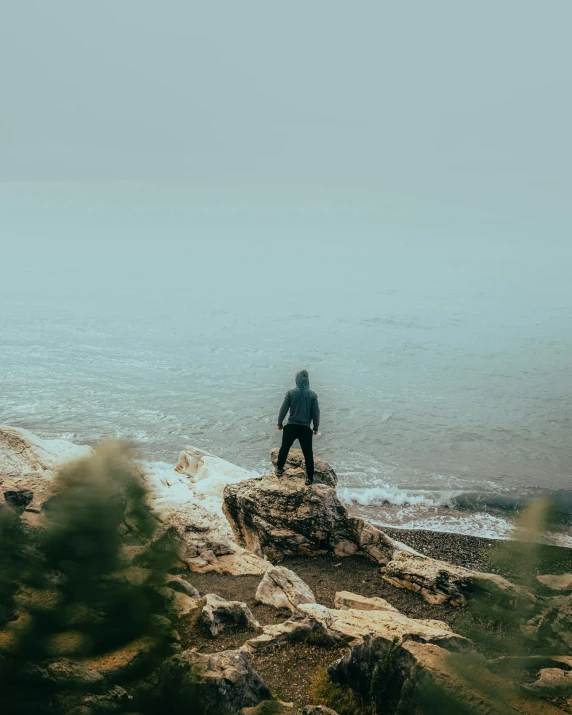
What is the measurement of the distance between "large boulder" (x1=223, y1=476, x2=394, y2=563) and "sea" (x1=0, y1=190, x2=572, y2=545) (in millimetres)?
3878

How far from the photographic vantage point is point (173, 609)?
3035 millimetres

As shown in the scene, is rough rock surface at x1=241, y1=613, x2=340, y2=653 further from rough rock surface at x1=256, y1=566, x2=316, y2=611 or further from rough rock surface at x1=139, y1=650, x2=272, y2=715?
rough rock surface at x1=139, y1=650, x2=272, y2=715

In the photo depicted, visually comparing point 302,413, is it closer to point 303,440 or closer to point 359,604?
point 303,440

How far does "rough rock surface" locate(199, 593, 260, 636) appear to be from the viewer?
748 cm

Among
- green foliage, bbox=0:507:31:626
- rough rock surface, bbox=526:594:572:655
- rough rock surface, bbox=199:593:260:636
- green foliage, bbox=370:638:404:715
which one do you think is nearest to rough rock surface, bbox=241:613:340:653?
rough rock surface, bbox=199:593:260:636

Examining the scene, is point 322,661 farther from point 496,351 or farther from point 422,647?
point 496,351

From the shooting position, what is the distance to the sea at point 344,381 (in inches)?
876

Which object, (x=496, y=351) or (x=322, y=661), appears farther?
(x=496, y=351)

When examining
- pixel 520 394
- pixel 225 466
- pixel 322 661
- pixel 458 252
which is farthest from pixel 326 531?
pixel 458 252

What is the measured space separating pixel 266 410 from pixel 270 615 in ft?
78.0

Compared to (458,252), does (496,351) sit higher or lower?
lower

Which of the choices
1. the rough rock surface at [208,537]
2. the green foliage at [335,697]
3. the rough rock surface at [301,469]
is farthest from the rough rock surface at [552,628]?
the rough rock surface at [301,469]

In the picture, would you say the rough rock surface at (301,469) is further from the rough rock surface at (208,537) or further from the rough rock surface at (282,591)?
the rough rock surface at (282,591)

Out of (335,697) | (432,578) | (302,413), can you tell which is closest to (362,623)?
(335,697)
